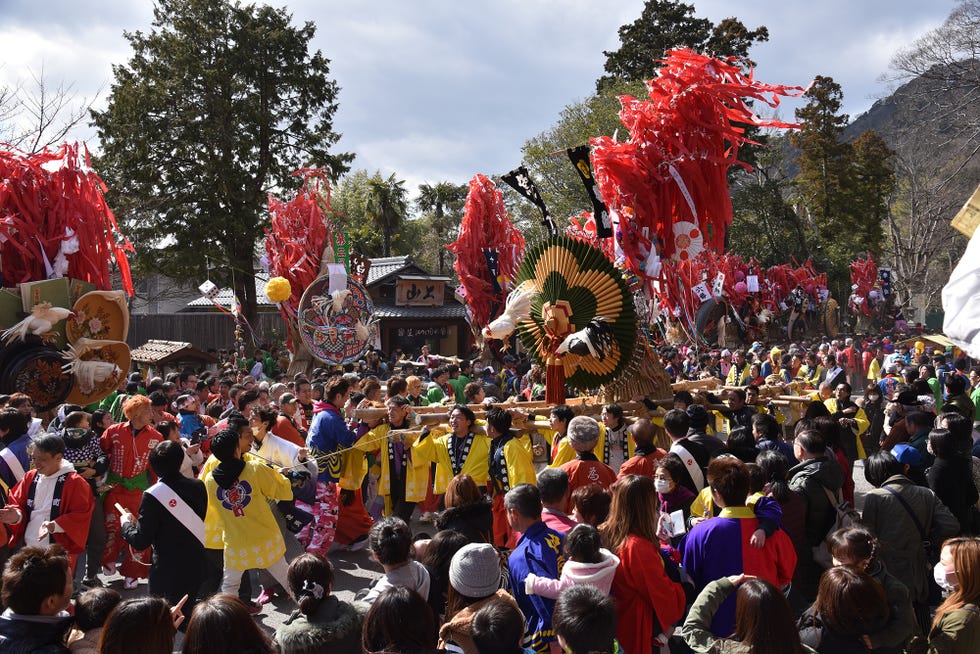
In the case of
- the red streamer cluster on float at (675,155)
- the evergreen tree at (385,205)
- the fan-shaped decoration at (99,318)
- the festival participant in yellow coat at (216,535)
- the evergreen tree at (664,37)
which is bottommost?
the festival participant in yellow coat at (216,535)

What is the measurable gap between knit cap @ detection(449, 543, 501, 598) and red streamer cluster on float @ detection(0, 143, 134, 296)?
399 inches

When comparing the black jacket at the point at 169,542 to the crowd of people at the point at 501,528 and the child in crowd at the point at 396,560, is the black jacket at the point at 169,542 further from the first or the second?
the child in crowd at the point at 396,560

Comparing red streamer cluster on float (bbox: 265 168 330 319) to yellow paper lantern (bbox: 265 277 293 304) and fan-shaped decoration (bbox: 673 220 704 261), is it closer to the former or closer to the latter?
yellow paper lantern (bbox: 265 277 293 304)

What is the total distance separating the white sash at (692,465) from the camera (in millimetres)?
4809

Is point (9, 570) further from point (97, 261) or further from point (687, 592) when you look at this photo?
point (97, 261)

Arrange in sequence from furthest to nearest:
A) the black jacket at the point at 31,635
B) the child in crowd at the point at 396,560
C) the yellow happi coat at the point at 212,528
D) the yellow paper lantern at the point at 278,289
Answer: the yellow paper lantern at the point at 278,289, the yellow happi coat at the point at 212,528, the child in crowd at the point at 396,560, the black jacket at the point at 31,635

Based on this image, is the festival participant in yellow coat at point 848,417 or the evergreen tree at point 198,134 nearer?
the festival participant in yellow coat at point 848,417

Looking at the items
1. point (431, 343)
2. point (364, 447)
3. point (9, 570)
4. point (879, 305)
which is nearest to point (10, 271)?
point (364, 447)

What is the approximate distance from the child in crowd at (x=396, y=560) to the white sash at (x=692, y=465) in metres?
2.15

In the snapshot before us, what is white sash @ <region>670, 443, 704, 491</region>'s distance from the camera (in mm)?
4809

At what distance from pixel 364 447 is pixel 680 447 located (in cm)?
315

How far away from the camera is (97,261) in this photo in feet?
36.9

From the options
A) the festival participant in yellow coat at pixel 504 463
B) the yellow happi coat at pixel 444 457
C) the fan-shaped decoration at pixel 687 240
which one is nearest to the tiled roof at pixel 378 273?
the fan-shaped decoration at pixel 687 240

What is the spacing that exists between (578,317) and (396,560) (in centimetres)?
416
